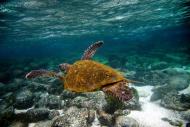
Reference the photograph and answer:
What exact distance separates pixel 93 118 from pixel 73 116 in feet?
4.26

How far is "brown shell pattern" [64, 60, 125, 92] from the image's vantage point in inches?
125

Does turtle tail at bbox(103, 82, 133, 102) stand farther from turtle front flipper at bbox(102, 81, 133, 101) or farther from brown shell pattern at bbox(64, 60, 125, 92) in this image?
brown shell pattern at bbox(64, 60, 125, 92)

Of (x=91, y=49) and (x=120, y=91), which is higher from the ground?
(x=91, y=49)

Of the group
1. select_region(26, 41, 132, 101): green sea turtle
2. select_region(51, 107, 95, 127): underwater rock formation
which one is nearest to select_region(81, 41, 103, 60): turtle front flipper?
select_region(26, 41, 132, 101): green sea turtle

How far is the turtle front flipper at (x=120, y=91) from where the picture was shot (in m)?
2.63

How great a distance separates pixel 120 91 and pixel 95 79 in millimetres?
682

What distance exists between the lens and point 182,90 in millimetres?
12992

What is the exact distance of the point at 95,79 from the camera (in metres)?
3.32

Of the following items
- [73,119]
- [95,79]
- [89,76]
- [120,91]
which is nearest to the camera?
[120,91]

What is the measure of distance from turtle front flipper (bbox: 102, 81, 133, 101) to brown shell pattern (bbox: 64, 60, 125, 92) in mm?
89

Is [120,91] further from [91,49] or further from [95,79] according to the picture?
[91,49]

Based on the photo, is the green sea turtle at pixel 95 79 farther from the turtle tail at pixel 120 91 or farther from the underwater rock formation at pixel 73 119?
the underwater rock formation at pixel 73 119

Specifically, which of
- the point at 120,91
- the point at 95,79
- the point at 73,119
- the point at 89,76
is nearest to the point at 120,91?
the point at 120,91

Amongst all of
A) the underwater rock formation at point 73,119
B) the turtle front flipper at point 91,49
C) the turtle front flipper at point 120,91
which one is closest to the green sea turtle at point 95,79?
the turtle front flipper at point 120,91
